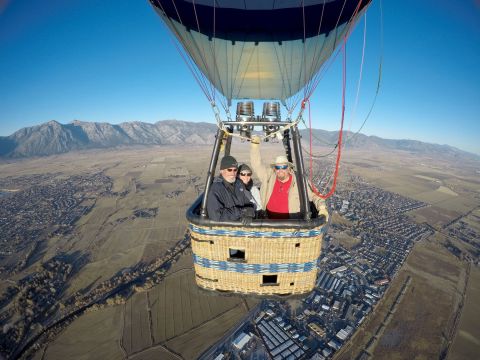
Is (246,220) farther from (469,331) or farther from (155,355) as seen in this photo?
(469,331)

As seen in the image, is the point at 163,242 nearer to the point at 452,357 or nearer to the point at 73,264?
the point at 73,264

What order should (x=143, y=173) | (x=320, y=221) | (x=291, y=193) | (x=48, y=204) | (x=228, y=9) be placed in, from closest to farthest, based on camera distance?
(x=320, y=221) < (x=291, y=193) < (x=228, y=9) < (x=48, y=204) < (x=143, y=173)

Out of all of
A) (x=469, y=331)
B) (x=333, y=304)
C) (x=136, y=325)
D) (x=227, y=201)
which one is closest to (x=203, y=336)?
(x=136, y=325)

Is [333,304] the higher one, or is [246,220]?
[246,220]

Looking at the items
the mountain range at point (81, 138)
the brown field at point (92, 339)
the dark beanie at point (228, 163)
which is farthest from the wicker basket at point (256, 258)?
the mountain range at point (81, 138)

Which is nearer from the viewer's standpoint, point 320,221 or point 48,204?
point 320,221

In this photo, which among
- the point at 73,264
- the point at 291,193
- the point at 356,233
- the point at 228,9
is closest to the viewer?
the point at 291,193

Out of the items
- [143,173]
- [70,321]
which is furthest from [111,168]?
[70,321]
